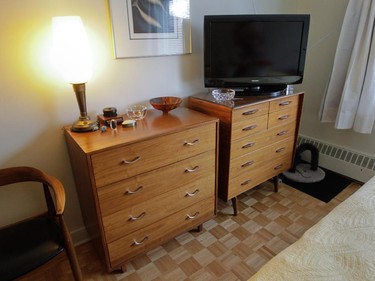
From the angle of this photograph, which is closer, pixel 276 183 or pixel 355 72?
pixel 355 72

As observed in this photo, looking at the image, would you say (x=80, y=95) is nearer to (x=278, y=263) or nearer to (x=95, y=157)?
(x=95, y=157)

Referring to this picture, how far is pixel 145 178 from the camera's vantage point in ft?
4.50

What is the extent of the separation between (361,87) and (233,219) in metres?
1.45

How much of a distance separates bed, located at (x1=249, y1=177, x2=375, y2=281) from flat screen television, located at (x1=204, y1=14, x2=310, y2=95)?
1.16m

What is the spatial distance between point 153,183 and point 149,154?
0.18m

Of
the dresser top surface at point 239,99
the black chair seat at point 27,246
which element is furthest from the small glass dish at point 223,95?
the black chair seat at point 27,246

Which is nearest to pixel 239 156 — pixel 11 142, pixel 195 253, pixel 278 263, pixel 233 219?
pixel 233 219

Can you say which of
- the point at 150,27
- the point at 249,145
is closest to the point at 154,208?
the point at 249,145

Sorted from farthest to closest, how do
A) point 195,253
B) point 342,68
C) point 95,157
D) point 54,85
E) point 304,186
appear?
1. point 304,186
2. point 342,68
3. point 195,253
4. point 54,85
5. point 95,157

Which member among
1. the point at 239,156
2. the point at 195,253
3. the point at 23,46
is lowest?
the point at 195,253

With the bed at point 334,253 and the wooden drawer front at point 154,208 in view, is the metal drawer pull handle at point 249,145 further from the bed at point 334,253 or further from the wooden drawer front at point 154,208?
the bed at point 334,253

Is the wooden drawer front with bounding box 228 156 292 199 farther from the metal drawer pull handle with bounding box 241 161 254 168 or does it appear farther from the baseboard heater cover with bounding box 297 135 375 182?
the baseboard heater cover with bounding box 297 135 375 182

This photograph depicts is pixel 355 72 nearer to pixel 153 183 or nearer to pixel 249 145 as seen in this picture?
pixel 249 145

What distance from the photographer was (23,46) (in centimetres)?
129
